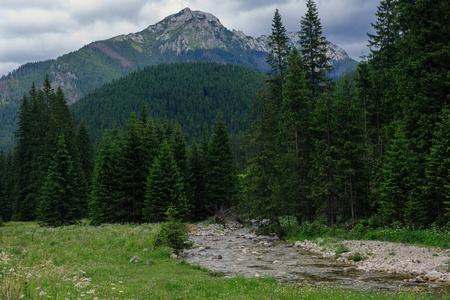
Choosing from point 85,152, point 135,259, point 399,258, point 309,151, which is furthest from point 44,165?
point 399,258

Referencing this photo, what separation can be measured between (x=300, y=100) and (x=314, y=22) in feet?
39.2

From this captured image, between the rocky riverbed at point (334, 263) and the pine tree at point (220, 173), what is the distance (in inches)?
788

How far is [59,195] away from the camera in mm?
40750

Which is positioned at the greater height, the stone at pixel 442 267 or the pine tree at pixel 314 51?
the pine tree at pixel 314 51

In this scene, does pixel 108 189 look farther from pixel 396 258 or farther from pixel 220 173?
pixel 396 258

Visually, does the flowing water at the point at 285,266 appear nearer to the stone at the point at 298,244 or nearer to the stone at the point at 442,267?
the stone at the point at 298,244

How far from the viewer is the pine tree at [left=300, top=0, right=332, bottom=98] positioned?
36.0 m

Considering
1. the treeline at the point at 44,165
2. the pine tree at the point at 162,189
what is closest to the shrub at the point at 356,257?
the pine tree at the point at 162,189

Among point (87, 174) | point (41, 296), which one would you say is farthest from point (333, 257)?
point (87, 174)

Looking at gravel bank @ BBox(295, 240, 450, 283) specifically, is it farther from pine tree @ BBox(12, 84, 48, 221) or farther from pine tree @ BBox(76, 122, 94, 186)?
pine tree @ BBox(76, 122, 94, 186)

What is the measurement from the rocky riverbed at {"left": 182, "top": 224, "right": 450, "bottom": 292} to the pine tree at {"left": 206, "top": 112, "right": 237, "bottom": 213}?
20.0 meters

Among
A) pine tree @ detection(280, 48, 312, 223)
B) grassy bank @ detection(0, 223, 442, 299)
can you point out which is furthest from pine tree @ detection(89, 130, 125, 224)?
pine tree @ detection(280, 48, 312, 223)

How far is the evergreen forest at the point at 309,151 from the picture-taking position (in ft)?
81.1

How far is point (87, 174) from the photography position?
220 feet
